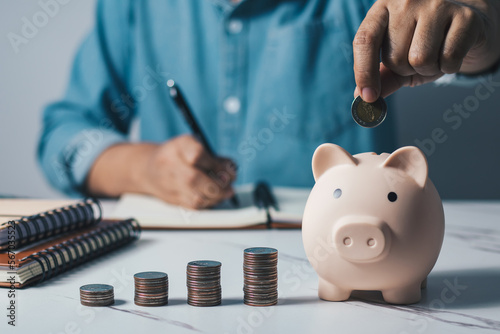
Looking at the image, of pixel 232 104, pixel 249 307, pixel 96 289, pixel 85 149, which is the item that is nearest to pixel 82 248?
pixel 96 289

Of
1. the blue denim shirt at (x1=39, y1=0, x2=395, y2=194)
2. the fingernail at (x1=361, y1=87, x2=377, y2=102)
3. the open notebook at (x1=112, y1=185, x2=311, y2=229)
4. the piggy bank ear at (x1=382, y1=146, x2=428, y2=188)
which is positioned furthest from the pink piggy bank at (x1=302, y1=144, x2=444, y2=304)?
the blue denim shirt at (x1=39, y1=0, x2=395, y2=194)

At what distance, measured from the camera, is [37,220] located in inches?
40.4

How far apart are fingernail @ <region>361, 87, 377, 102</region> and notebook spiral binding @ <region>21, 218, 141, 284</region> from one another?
1.89ft

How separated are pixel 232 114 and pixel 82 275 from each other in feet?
4.63

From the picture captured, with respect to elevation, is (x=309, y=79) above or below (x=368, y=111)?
below

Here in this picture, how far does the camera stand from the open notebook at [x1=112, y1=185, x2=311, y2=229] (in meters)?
1.38

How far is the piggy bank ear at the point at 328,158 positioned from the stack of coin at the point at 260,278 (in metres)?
0.15

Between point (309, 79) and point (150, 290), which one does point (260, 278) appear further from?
point (309, 79)

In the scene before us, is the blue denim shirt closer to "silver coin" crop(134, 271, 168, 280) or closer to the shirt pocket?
the shirt pocket

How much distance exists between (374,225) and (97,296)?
40cm

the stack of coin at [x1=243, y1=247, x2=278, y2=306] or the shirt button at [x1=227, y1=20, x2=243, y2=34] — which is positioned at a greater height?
the shirt button at [x1=227, y1=20, x2=243, y2=34]

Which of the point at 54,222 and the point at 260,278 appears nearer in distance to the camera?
the point at 260,278

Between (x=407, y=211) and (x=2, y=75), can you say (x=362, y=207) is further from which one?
(x=2, y=75)

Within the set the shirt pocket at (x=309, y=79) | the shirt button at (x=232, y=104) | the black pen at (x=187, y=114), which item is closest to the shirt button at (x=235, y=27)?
the shirt pocket at (x=309, y=79)
